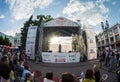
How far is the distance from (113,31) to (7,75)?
3484 inches

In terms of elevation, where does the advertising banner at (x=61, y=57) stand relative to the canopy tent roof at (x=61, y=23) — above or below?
below

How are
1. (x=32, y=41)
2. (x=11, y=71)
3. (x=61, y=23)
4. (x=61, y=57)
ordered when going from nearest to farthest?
(x=11, y=71)
(x=61, y=57)
(x=32, y=41)
(x=61, y=23)

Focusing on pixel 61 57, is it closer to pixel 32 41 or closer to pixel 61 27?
pixel 32 41

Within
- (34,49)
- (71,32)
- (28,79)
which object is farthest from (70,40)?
(28,79)

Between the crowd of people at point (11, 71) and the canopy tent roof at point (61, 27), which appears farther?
the canopy tent roof at point (61, 27)

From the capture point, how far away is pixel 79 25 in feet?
79.1

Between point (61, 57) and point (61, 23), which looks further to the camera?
point (61, 23)

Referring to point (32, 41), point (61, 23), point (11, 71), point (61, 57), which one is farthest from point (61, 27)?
point (11, 71)

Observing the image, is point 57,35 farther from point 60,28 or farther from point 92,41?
point 92,41

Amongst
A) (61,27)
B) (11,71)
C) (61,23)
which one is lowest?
(11,71)

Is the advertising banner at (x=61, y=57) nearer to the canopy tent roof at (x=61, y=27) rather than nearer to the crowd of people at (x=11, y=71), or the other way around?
the canopy tent roof at (x=61, y=27)

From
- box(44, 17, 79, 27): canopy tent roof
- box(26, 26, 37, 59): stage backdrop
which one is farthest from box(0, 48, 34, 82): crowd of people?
box(44, 17, 79, 27): canopy tent roof

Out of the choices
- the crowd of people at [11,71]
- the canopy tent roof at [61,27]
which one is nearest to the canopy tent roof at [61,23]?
the canopy tent roof at [61,27]

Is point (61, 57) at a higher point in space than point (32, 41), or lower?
lower
